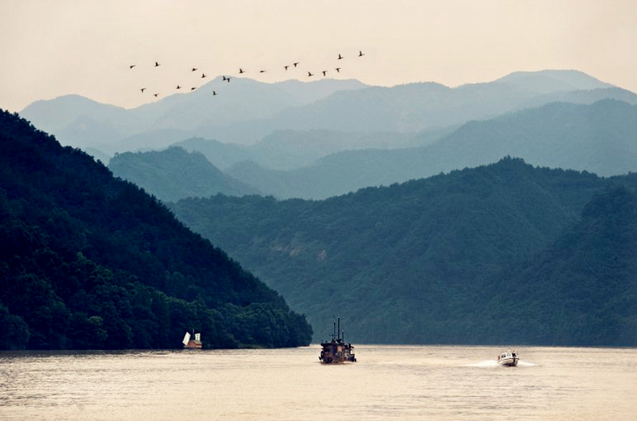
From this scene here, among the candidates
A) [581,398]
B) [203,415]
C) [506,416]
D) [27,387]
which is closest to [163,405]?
[203,415]

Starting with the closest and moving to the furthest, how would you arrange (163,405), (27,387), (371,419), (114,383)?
(371,419) < (163,405) < (27,387) < (114,383)

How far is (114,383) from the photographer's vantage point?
189500 millimetres

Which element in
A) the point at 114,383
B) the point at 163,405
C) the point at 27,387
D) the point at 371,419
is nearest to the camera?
the point at 371,419

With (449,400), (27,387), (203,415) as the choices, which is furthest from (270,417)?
(27,387)

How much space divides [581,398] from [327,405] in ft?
112

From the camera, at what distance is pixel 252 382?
655 feet

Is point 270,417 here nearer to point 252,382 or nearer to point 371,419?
point 371,419

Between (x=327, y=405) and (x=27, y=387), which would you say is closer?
(x=327, y=405)

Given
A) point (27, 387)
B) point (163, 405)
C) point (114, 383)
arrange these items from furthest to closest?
point (114, 383)
point (27, 387)
point (163, 405)

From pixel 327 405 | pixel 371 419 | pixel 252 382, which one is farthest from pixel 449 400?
pixel 252 382

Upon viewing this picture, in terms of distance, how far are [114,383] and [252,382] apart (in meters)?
20.5

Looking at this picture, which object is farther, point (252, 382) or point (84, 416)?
point (252, 382)

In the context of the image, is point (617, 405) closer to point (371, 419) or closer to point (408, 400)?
point (408, 400)

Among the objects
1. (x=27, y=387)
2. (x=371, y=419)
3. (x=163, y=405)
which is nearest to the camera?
(x=371, y=419)
